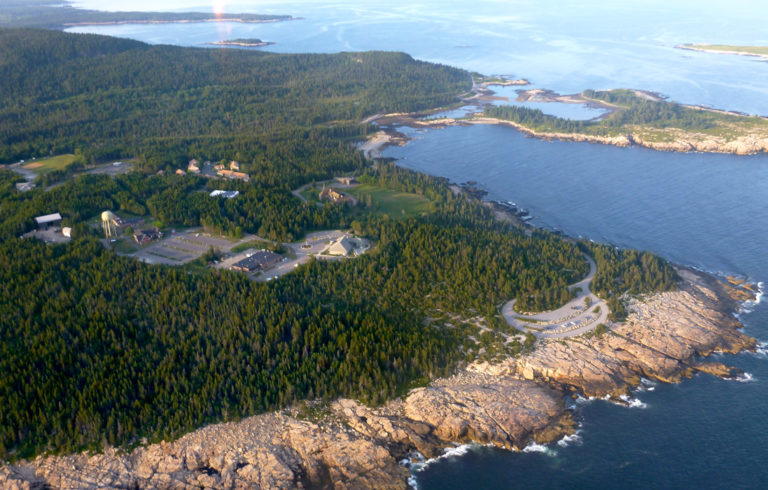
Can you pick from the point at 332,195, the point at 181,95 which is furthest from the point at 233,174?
the point at 181,95

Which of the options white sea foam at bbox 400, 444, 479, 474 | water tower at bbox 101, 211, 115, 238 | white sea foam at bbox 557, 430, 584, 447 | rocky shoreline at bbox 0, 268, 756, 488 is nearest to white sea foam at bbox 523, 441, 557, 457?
rocky shoreline at bbox 0, 268, 756, 488

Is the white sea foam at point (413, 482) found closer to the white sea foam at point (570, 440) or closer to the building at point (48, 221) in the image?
the white sea foam at point (570, 440)

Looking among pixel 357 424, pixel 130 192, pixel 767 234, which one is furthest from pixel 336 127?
pixel 357 424

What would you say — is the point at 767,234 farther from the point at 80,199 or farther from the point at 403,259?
the point at 80,199

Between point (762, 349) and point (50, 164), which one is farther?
point (50, 164)

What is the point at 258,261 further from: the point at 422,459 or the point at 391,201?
the point at 422,459
